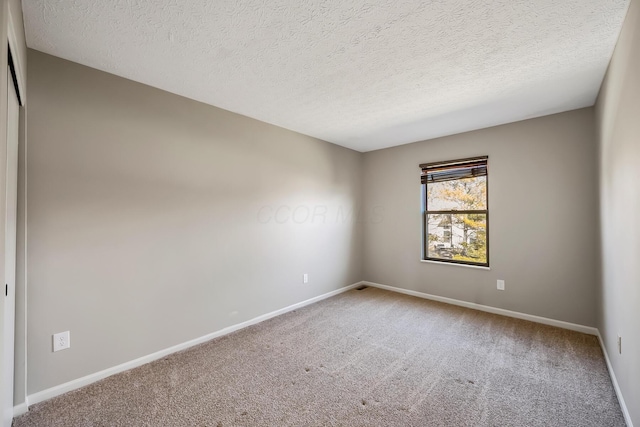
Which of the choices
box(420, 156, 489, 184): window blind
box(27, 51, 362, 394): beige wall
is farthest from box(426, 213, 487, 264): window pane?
box(27, 51, 362, 394): beige wall

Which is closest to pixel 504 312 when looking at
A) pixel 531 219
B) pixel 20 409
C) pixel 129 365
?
pixel 531 219

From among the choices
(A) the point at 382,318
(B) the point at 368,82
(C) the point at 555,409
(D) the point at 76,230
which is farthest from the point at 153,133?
(C) the point at 555,409

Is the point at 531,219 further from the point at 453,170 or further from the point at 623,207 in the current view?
the point at 623,207

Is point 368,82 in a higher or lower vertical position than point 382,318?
higher

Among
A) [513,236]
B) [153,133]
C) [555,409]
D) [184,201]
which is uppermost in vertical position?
[153,133]

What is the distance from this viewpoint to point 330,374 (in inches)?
89.3

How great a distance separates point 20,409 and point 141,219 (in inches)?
55.0

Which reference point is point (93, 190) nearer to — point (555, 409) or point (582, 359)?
point (555, 409)

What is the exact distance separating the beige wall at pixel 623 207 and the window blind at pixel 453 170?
1.26 meters

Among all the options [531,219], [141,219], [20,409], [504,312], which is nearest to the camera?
[20,409]

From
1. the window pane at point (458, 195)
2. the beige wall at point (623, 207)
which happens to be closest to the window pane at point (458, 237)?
the window pane at point (458, 195)

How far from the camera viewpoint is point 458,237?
399 cm

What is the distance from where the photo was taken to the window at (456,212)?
376 cm

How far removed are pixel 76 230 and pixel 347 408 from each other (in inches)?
90.8
